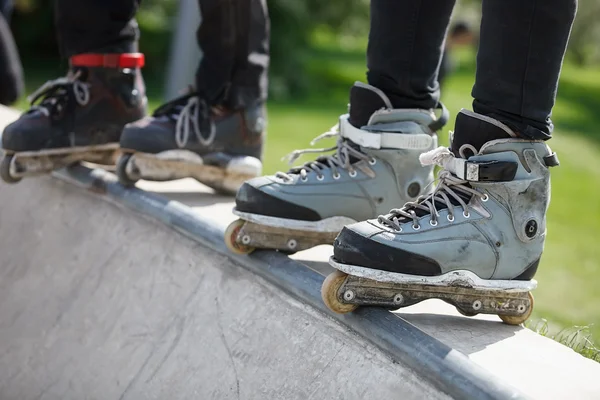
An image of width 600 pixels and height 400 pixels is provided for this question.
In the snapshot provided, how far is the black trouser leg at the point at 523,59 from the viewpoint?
198cm

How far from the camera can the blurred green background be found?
6480 mm

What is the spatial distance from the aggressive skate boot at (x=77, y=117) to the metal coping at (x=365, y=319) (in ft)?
1.05

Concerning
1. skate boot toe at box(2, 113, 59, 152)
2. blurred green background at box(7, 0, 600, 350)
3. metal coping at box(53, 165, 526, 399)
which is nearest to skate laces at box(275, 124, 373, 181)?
metal coping at box(53, 165, 526, 399)

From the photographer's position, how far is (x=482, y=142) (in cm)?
208

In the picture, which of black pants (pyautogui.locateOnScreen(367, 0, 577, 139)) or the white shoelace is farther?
the white shoelace

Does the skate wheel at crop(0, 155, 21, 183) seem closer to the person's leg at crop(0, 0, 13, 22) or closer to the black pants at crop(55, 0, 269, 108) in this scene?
the black pants at crop(55, 0, 269, 108)

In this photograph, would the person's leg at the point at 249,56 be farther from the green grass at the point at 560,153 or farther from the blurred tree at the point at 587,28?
the blurred tree at the point at 587,28

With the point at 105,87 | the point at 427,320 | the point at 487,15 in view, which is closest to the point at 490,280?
the point at 427,320

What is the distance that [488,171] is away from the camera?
6.68 feet

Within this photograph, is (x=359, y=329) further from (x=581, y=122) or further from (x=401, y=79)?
(x=581, y=122)

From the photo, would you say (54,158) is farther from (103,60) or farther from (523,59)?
(523,59)

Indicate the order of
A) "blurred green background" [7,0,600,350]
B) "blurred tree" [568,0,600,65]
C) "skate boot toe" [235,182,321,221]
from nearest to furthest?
"skate boot toe" [235,182,321,221] → "blurred green background" [7,0,600,350] → "blurred tree" [568,0,600,65]

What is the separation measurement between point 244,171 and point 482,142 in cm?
131

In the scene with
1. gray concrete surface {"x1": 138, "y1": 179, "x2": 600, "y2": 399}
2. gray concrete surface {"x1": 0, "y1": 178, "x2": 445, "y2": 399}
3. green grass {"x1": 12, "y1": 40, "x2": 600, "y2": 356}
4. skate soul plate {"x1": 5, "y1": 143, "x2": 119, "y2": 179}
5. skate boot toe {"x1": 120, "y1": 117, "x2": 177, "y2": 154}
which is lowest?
green grass {"x1": 12, "y1": 40, "x2": 600, "y2": 356}
